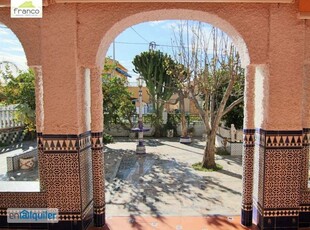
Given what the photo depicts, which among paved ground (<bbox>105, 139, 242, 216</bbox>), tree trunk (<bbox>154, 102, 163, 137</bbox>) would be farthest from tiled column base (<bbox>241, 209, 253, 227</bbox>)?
tree trunk (<bbox>154, 102, 163, 137</bbox>)

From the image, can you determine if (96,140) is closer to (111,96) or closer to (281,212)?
(281,212)

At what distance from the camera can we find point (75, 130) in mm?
3412

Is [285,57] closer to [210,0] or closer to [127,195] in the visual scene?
[210,0]

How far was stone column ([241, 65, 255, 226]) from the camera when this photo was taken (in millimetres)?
3768

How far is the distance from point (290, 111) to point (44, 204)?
375 centimetres

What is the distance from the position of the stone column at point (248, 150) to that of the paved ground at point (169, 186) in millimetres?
606

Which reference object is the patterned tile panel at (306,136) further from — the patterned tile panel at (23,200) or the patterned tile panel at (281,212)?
the patterned tile panel at (23,200)

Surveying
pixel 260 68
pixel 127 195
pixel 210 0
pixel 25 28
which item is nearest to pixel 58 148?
pixel 25 28

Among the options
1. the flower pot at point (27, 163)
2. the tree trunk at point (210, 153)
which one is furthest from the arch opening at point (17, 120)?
the tree trunk at point (210, 153)

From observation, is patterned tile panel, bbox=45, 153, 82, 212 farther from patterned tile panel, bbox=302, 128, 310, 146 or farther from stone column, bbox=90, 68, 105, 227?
patterned tile panel, bbox=302, 128, 310, 146

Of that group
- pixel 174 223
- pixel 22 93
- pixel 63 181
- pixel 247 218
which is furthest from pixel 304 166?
pixel 22 93

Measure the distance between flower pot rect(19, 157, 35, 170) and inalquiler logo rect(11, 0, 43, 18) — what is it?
5.36m

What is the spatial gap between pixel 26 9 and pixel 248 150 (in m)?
3.69

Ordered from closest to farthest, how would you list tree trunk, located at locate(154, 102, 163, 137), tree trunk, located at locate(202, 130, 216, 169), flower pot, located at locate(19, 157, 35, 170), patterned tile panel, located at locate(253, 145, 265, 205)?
patterned tile panel, located at locate(253, 145, 265, 205), flower pot, located at locate(19, 157, 35, 170), tree trunk, located at locate(202, 130, 216, 169), tree trunk, located at locate(154, 102, 163, 137)
